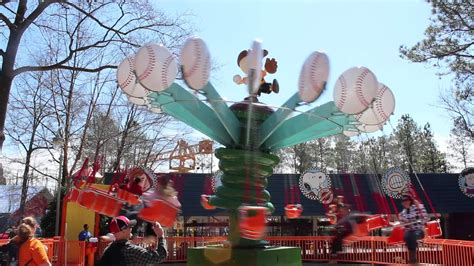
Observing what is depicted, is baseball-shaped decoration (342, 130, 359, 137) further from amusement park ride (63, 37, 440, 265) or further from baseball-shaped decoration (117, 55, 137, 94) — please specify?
baseball-shaped decoration (117, 55, 137, 94)

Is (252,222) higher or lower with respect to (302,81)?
lower

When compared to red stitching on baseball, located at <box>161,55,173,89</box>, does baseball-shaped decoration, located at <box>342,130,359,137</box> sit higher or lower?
lower

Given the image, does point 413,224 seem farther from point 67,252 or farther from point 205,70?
point 67,252

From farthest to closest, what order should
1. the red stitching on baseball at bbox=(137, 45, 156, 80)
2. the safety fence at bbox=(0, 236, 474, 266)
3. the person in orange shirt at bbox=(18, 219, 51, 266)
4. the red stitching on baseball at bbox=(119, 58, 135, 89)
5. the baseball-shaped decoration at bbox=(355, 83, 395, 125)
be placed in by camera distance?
the safety fence at bbox=(0, 236, 474, 266) → the baseball-shaped decoration at bbox=(355, 83, 395, 125) → the red stitching on baseball at bbox=(119, 58, 135, 89) → the red stitching on baseball at bbox=(137, 45, 156, 80) → the person in orange shirt at bbox=(18, 219, 51, 266)

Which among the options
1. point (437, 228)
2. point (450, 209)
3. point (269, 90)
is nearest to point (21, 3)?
point (269, 90)

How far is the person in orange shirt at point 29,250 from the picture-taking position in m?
5.58

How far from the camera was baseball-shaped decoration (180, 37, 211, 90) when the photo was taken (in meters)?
Answer: 5.75

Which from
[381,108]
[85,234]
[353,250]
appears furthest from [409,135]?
[381,108]

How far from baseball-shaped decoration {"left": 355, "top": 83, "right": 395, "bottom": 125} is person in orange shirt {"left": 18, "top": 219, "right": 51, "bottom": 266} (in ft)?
13.9

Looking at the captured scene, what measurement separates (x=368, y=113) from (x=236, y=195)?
210 cm

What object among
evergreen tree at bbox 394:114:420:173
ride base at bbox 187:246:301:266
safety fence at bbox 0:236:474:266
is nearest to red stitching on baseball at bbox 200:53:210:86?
ride base at bbox 187:246:301:266

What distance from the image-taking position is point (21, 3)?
40.7 feet

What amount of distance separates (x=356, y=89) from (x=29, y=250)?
4117 millimetres

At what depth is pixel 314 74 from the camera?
19.4 ft
